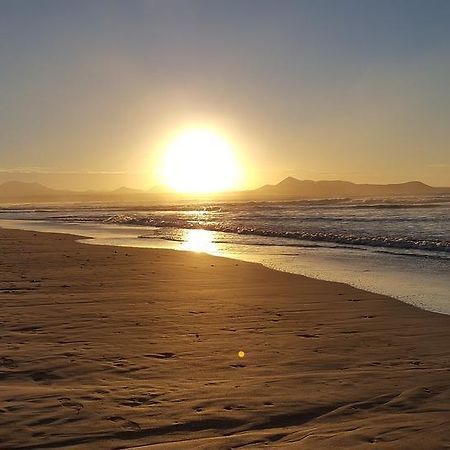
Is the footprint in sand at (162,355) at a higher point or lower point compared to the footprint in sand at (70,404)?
lower

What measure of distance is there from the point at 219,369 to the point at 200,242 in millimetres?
21230

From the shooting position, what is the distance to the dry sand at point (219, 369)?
496 centimetres

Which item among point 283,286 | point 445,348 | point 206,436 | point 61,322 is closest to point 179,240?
point 283,286

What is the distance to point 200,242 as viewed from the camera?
2791 centimetres

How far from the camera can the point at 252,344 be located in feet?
26.1

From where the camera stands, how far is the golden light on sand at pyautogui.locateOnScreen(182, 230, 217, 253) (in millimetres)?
24109

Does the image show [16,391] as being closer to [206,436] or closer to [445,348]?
[206,436]

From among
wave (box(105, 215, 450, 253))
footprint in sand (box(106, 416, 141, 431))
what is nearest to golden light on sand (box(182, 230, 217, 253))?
wave (box(105, 215, 450, 253))

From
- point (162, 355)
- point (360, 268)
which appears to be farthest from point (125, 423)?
point (360, 268)

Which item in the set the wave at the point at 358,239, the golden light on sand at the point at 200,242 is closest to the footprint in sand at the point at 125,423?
the golden light on sand at the point at 200,242

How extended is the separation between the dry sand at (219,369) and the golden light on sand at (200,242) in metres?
11.1

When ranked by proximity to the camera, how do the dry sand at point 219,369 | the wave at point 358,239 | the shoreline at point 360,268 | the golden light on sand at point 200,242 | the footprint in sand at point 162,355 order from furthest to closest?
the golden light on sand at point 200,242 → the wave at point 358,239 → the shoreline at point 360,268 → the footprint in sand at point 162,355 → the dry sand at point 219,369

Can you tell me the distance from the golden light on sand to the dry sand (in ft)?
36.4

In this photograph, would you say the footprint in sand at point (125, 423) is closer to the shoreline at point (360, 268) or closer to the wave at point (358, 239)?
the shoreline at point (360, 268)
